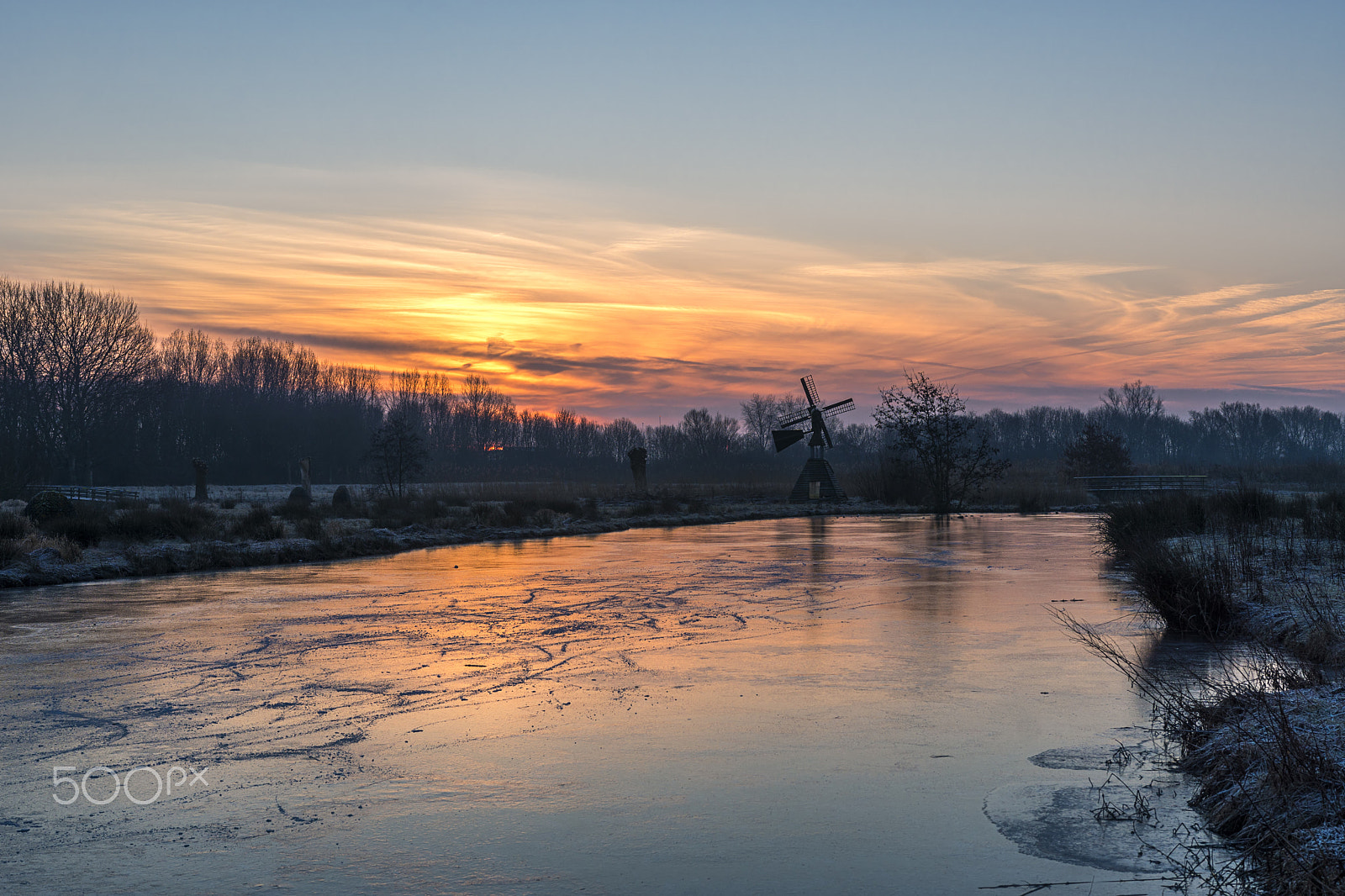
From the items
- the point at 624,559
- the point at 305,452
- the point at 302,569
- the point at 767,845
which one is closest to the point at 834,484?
the point at 624,559

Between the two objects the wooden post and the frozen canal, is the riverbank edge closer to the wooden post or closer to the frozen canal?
the frozen canal

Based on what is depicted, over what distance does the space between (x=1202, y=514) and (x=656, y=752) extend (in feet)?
53.1

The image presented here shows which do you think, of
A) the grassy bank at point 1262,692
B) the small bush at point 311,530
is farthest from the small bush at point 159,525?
the grassy bank at point 1262,692

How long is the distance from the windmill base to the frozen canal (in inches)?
1294

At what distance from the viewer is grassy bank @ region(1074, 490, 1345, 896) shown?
161 inches

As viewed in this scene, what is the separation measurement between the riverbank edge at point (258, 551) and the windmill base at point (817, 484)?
1396cm

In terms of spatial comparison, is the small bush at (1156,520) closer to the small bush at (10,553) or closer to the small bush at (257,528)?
the small bush at (257,528)

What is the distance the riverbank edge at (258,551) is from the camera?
17156mm

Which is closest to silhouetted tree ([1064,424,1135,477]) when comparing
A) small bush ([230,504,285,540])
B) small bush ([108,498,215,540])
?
small bush ([230,504,285,540])

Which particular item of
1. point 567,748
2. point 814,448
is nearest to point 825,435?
point 814,448

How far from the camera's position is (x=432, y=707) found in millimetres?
7664

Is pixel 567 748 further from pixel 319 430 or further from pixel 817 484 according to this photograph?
pixel 319 430

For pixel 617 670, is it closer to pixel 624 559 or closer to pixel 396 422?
pixel 624 559

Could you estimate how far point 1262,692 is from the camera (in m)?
5.19
